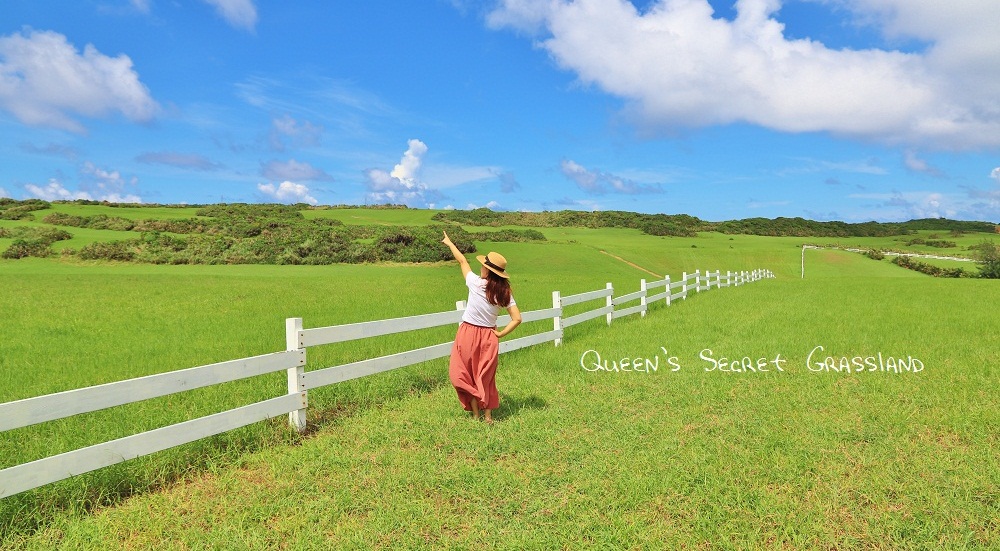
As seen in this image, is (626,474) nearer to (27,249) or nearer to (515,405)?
(515,405)

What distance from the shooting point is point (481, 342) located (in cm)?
665

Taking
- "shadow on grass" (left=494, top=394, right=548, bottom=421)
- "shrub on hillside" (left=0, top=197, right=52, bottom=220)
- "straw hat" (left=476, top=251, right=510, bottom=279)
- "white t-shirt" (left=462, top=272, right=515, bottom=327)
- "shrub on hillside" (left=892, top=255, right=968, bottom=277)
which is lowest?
"shrub on hillside" (left=892, top=255, right=968, bottom=277)

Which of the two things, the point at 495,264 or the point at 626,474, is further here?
the point at 495,264

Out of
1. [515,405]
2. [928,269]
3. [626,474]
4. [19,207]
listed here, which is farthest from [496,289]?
[928,269]

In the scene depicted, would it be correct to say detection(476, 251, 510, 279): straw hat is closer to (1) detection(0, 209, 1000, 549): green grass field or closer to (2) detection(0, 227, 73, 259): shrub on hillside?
(1) detection(0, 209, 1000, 549): green grass field

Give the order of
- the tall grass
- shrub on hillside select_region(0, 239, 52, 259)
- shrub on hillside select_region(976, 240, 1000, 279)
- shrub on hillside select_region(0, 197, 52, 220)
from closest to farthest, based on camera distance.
A: 1. the tall grass
2. shrub on hillside select_region(0, 239, 52, 259)
3. shrub on hillside select_region(0, 197, 52, 220)
4. shrub on hillside select_region(976, 240, 1000, 279)

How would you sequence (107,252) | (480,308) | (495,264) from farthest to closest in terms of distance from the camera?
1. (107,252)
2. (480,308)
3. (495,264)

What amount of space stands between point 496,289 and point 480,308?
0.31 meters

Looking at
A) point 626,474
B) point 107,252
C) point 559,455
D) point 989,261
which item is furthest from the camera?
point 989,261

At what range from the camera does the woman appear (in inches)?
257

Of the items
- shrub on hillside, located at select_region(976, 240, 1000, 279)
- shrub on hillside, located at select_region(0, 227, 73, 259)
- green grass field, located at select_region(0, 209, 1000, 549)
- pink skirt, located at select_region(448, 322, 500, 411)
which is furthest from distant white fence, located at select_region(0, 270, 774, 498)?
shrub on hillside, located at select_region(976, 240, 1000, 279)

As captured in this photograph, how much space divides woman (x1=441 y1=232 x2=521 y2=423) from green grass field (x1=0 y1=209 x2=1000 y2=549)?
38 centimetres

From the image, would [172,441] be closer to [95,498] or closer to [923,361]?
[95,498]

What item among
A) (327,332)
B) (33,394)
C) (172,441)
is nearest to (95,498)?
(172,441)
